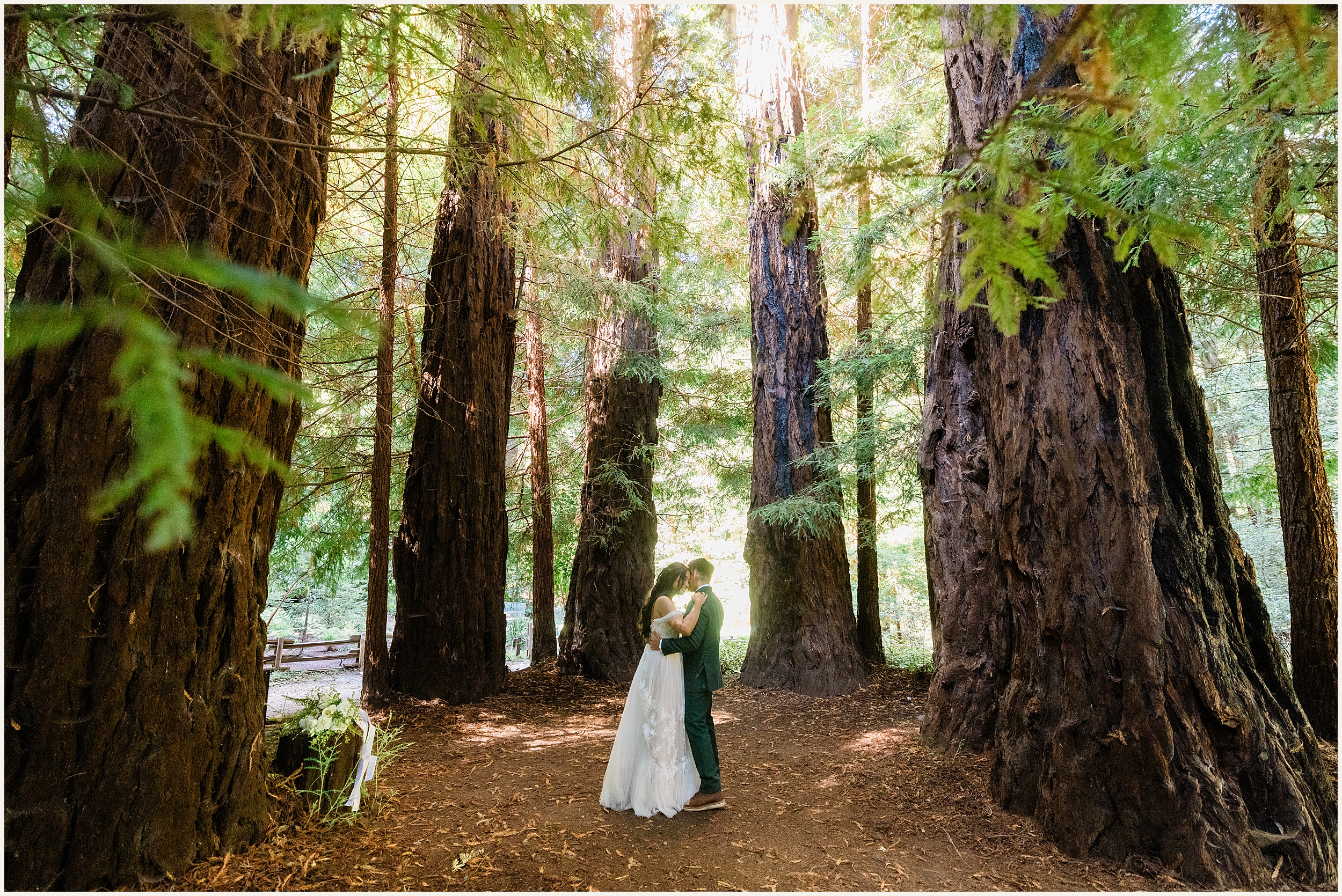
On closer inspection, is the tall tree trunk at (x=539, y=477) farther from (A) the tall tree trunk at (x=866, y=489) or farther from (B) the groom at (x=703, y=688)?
(B) the groom at (x=703, y=688)

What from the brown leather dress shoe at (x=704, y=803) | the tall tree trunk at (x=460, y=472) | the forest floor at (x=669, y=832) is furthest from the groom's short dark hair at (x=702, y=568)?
the tall tree trunk at (x=460, y=472)

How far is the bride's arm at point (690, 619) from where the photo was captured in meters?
4.78

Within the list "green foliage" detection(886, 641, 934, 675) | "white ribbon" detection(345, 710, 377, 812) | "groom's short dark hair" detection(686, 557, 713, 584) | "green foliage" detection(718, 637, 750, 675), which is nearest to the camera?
"white ribbon" detection(345, 710, 377, 812)

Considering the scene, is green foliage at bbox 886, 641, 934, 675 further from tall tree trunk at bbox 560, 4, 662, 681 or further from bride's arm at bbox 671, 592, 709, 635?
bride's arm at bbox 671, 592, 709, 635

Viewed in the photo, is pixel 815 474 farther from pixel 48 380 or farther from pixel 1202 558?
pixel 48 380

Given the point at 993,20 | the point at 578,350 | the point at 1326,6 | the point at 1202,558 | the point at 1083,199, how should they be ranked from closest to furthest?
the point at 1083,199, the point at 993,20, the point at 1326,6, the point at 1202,558, the point at 578,350

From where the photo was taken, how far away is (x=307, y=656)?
15602 millimetres

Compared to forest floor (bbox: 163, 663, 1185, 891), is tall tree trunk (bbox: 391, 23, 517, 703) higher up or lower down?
higher up

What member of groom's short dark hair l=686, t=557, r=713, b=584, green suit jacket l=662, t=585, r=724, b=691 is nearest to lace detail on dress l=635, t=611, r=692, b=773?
green suit jacket l=662, t=585, r=724, b=691

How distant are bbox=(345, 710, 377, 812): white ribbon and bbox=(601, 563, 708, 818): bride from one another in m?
1.50

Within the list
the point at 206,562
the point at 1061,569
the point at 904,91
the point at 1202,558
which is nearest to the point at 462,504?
the point at 206,562

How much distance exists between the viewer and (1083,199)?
1.85 m

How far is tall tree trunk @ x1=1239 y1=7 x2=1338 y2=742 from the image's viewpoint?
5.63 metres

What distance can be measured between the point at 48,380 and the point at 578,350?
10.1m
